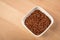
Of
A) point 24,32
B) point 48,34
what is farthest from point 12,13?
point 48,34

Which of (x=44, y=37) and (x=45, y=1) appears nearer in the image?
(x=44, y=37)

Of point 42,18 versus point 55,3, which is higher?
point 55,3

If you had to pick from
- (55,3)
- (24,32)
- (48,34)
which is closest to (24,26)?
(24,32)

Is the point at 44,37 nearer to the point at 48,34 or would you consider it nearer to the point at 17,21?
the point at 48,34

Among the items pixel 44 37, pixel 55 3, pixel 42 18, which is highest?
pixel 55 3

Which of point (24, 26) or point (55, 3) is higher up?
point (55, 3)

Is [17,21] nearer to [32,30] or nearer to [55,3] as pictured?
[32,30]
